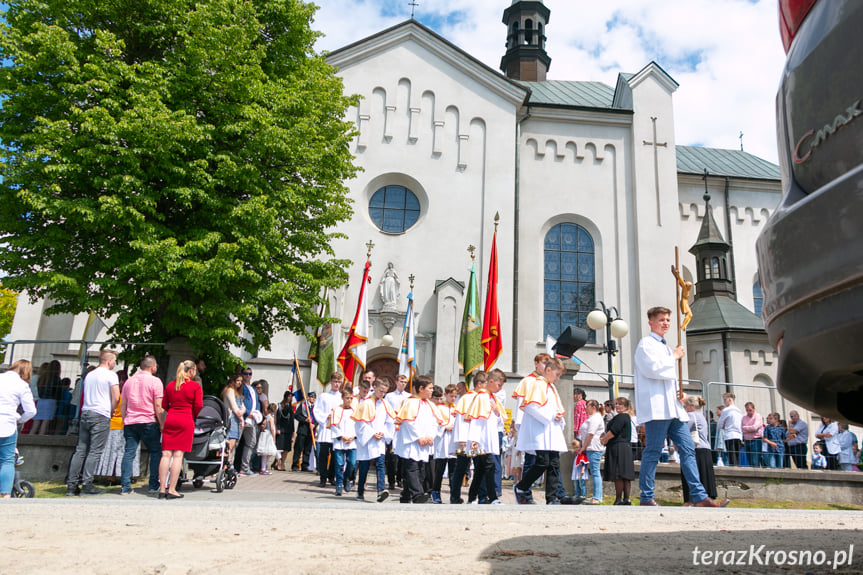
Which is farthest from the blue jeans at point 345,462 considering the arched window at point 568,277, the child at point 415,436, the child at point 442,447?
the arched window at point 568,277

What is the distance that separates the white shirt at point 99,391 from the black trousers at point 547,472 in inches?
218

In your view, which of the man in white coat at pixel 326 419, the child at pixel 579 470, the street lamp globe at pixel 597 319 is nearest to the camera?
the child at pixel 579 470

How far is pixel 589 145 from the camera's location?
80.7 feet

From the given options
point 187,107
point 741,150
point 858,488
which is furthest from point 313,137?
point 741,150

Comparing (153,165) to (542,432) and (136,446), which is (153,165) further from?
(542,432)

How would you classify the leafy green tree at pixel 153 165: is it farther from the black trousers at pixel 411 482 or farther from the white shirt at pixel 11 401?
the black trousers at pixel 411 482

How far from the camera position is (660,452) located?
6.91 m

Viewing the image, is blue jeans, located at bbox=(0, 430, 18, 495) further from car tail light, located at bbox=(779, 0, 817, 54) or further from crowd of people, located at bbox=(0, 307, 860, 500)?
car tail light, located at bbox=(779, 0, 817, 54)

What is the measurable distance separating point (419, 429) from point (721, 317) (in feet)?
59.2

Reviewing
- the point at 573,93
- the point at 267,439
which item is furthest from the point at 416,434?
the point at 573,93

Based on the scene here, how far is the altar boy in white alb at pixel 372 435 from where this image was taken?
956 cm

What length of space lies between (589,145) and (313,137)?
14.0 m

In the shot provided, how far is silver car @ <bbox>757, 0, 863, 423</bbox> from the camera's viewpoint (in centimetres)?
190

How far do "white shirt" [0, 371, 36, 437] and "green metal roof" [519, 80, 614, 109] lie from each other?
77.8 ft
